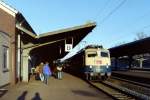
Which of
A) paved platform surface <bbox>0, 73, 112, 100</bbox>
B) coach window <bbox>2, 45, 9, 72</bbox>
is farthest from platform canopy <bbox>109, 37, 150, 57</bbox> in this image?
coach window <bbox>2, 45, 9, 72</bbox>

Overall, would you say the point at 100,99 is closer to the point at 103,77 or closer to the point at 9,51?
the point at 9,51

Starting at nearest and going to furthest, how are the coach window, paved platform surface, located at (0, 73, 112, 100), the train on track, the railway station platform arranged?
paved platform surface, located at (0, 73, 112, 100)
the coach window
the train on track
the railway station platform

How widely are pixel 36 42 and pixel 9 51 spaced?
8771 millimetres

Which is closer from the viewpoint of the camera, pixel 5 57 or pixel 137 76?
pixel 5 57

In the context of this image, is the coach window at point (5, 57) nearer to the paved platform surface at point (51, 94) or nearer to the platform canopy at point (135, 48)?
the paved platform surface at point (51, 94)

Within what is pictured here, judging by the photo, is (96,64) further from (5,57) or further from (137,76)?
(5,57)

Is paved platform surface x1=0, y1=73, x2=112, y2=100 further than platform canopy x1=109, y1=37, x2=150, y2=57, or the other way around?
platform canopy x1=109, y1=37, x2=150, y2=57

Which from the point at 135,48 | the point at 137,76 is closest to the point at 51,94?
the point at 137,76

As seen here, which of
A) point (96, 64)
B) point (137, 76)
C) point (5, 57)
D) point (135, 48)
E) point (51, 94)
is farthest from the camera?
point (135, 48)

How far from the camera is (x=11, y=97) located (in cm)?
1834

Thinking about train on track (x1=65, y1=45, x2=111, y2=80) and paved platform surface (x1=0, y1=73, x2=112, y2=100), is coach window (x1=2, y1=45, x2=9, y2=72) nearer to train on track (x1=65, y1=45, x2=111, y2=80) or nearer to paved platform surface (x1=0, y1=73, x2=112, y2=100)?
paved platform surface (x1=0, y1=73, x2=112, y2=100)

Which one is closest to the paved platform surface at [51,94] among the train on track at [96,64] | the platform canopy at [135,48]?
the train on track at [96,64]

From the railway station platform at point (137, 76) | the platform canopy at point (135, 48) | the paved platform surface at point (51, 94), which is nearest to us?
the paved platform surface at point (51, 94)

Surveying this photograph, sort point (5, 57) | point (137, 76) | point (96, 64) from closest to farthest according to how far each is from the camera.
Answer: point (5, 57) → point (96, 64) → point (137, 76)
